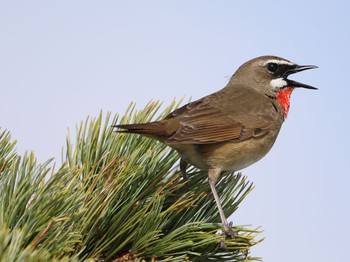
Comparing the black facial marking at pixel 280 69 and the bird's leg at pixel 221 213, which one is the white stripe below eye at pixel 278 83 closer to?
the black facial marking at pixel 280 69

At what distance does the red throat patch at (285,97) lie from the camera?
540 cm

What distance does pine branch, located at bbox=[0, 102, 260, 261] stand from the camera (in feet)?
7.07

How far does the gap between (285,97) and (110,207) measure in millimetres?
3247

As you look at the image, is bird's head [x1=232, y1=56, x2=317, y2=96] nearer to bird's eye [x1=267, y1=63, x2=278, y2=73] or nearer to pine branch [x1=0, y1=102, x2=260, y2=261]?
bird's eye [x1=267, y1=63, x2=278, y2=73]

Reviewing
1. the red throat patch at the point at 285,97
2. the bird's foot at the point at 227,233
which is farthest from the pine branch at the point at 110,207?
the red throat patch at the point at 285,97

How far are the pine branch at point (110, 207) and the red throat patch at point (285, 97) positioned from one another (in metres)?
2.08

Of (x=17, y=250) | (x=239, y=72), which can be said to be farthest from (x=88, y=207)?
(x=239, y=72)

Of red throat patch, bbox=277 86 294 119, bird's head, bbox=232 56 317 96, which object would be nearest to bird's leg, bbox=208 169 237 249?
red throat patch, bbox=277 86 294 119

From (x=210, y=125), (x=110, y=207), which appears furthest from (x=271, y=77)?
(x=110, y=207)

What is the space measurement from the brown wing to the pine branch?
0.73 meters

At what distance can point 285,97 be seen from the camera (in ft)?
17.9

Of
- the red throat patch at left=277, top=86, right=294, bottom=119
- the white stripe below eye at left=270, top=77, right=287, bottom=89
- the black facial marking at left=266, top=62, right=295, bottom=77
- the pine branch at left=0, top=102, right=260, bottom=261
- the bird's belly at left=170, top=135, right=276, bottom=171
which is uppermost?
the black facial marking at left=266, top=62, right=295, bottom=77

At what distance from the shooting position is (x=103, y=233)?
2578 millimetres

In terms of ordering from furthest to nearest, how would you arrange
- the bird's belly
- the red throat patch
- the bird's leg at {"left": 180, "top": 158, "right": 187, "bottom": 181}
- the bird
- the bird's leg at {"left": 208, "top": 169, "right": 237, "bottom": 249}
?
1. the red throat patch
2. the bird's belly
3. the bird
4. the bird's leg at {"left": 180, "top": 158, "right": 187, "bottom": 181}
5. the bird's leg at {"left": 208, "top": 169, "right": 237, "bottom": 249}
